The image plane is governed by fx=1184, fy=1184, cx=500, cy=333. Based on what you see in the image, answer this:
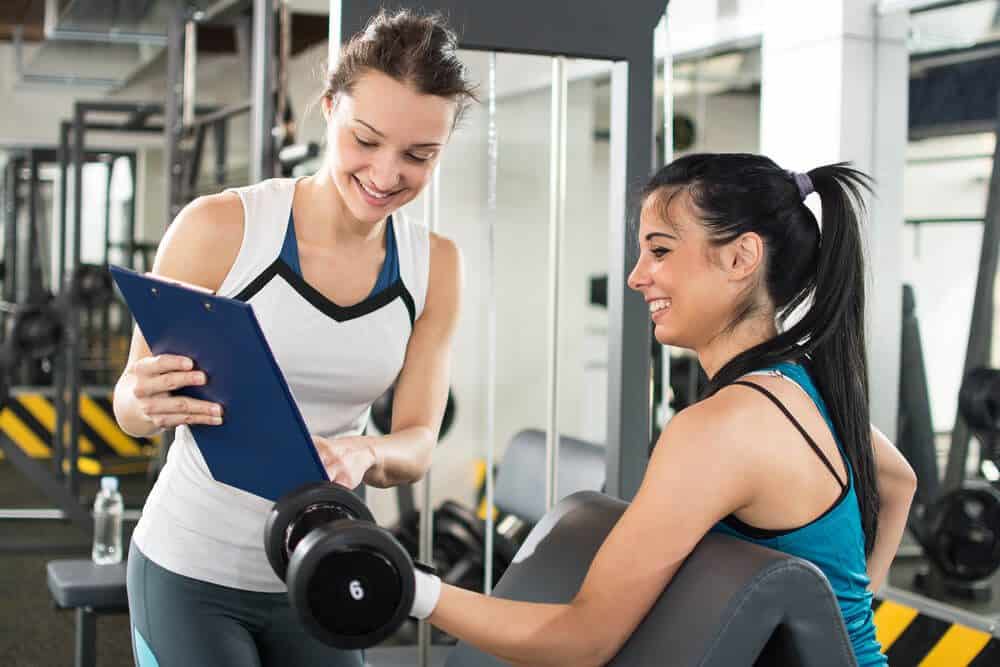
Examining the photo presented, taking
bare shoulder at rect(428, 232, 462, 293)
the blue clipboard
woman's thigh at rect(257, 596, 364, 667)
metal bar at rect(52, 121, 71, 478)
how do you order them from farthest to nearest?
metal bar at rect(52, 121, 71, 478)
bare shoulder at rect(428, 232, 462, 293)
woman's thigh at rect(257, 596, 364, 667)
the blue clipboard

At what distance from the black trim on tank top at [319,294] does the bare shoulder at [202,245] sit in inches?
1.6

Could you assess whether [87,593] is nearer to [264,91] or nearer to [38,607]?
[264,91]

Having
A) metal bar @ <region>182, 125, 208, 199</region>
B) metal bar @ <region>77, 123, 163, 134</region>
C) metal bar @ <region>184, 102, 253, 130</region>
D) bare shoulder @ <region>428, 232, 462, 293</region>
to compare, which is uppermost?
metal bar @ <region>77, 123, 163, 134</region>

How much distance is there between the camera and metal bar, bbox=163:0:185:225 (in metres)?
4.51

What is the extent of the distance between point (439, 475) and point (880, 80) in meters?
2.71

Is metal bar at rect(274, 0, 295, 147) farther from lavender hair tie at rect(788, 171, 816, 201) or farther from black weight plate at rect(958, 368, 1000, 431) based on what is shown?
lavender hair tie at rect(788, 171, 816, 201)

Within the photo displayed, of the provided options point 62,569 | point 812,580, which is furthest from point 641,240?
point 62,569

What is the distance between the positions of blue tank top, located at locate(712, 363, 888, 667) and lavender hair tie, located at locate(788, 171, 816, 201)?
0.80 ft

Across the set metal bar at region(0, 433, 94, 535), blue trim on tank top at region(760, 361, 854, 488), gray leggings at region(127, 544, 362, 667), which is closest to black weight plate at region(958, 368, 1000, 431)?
blue trim on tank top at region(760, 361, 854, 488)

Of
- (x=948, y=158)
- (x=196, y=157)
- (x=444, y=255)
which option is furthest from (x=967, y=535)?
(x=196, y=157)

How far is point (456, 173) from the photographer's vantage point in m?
4.98

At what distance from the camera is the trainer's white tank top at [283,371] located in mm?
1511

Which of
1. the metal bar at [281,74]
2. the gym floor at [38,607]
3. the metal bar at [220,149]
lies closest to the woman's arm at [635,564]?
the metal bar at [281,74]

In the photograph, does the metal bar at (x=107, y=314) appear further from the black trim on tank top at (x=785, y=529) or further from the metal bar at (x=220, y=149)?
the black trim on tank top at (x=785, y=529)
